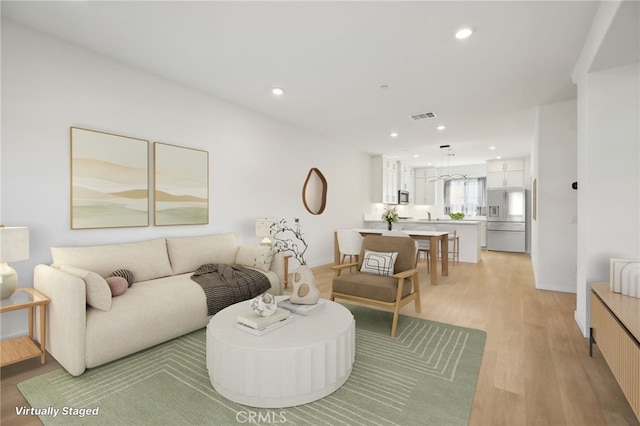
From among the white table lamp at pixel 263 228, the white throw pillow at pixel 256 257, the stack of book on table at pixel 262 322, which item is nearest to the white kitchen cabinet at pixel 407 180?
the white table lamp at pixel 263 228

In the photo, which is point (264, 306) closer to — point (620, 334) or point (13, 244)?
point (13, 244)

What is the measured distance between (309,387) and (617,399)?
195 cm

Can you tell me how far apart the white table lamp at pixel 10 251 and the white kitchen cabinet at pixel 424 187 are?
10.3 metres

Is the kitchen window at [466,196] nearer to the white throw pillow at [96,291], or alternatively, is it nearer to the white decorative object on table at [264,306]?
the white decorative object on table at [264,306]

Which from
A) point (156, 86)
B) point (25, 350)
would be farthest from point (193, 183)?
point (25, 350)

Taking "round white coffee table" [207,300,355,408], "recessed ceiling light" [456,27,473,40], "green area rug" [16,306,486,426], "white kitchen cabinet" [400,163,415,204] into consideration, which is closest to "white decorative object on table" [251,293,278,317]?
"round white coffee table" [207,300,355,408]

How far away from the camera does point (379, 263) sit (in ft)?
11.2

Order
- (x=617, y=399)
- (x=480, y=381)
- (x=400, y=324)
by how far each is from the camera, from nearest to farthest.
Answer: (x=617, y=399)
(x=480, y=381)
(x=400, y=324)

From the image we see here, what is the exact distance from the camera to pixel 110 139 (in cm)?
321

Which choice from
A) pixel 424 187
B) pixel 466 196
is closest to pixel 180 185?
pixel 424 187

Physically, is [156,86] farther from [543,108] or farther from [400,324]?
[543,108]

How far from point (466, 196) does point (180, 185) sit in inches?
361

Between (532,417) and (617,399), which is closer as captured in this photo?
(532,417)

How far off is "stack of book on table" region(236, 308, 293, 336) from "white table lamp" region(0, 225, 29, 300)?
1728mm
